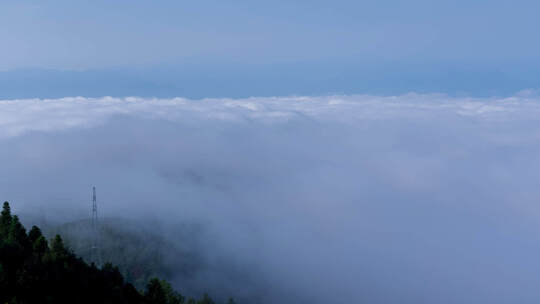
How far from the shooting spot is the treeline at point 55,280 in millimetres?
51781

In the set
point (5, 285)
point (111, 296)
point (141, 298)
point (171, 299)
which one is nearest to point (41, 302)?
point (5, 285)

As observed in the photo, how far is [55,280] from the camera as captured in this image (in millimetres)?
56656

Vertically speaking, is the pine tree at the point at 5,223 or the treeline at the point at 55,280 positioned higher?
the pine tree at the point at 5,223

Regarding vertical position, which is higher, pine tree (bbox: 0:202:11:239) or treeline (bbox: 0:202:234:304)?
pine tree (bbox: 0:202:11:239)

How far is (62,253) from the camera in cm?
6531

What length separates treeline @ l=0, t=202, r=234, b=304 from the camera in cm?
5178

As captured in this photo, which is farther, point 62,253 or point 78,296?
point 62,253

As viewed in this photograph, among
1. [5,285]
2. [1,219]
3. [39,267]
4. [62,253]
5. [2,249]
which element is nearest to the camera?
[5,285]

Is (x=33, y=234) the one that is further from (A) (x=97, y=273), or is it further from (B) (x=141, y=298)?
(B) (x=141, y=298)

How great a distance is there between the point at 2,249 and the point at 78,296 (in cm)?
1375

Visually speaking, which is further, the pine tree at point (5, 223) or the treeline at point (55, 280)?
the pine tree at point (5, 223)

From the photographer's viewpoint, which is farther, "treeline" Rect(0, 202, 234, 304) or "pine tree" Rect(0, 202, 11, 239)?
"pine tree" Rect(0, 202, 11, 239)

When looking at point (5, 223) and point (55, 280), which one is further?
point (5, 223)

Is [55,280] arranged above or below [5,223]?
below
